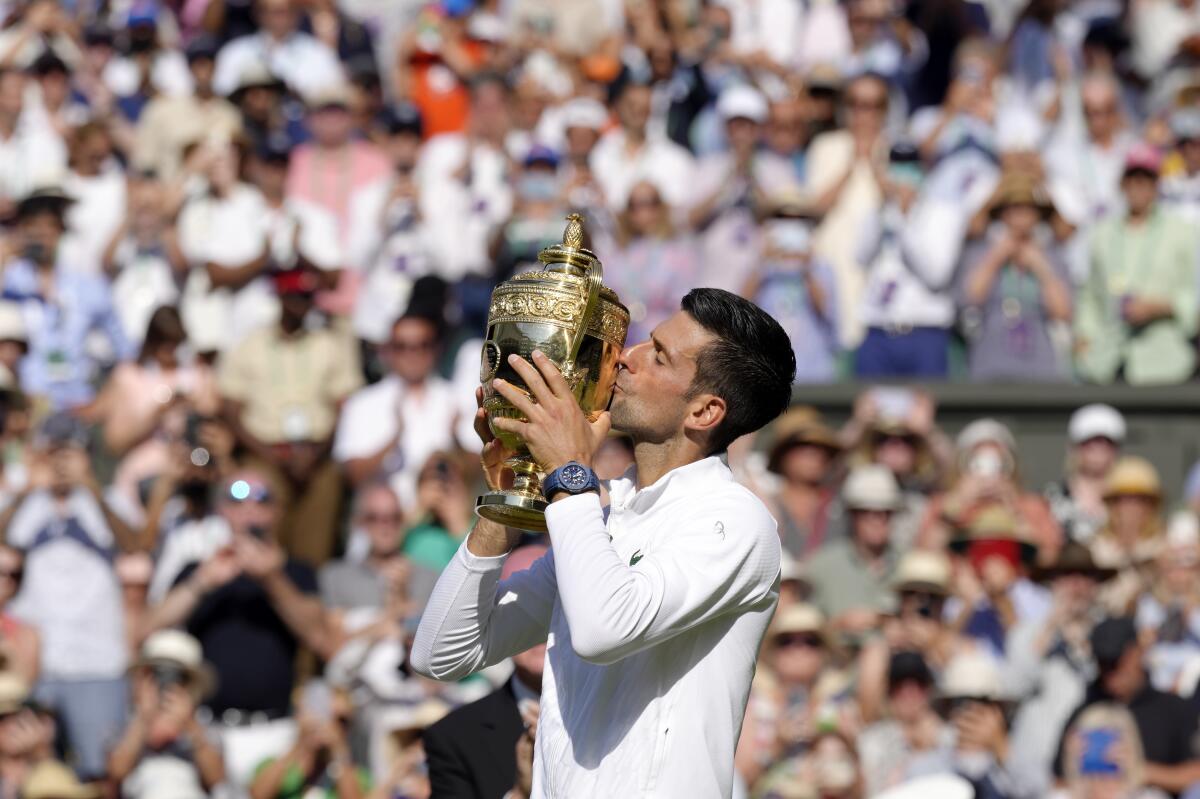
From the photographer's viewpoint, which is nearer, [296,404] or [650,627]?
[650,627]

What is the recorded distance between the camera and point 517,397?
4.45 m

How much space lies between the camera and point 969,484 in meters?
10.6

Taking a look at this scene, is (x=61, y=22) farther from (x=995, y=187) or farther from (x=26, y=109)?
(x=995, y=187)

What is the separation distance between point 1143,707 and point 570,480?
503 centimetres

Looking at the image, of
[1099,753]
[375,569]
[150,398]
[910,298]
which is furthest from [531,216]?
[1099,753]

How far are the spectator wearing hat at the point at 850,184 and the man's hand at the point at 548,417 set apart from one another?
767 cm

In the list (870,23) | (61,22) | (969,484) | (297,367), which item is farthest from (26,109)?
(969,484)

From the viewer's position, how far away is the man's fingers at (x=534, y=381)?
443cm

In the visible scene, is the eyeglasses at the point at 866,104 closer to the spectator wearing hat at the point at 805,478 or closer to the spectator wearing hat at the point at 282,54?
the spectator wearing hat at the point at 805,478

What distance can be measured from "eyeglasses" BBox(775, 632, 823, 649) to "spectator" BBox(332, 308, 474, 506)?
2203 millimetres

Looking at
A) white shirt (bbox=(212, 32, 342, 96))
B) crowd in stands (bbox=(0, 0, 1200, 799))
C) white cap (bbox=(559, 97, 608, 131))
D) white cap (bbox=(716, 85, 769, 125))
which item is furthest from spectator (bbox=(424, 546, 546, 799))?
white shirt (bbox=(212, 32, 342, 96))

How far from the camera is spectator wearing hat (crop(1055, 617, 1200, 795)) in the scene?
8711 mm

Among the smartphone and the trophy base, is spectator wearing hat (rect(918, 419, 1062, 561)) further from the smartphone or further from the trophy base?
the trophy base

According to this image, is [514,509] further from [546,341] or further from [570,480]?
[546,341]
